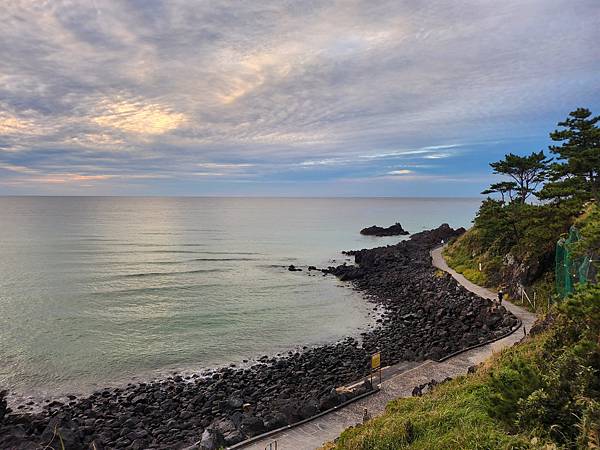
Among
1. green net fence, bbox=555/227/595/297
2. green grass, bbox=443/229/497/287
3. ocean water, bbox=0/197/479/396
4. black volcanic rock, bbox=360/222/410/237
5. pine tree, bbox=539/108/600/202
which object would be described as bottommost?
ocean water, bbox=0/197/479/396

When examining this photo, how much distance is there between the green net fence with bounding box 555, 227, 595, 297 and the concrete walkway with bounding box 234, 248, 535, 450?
345cm

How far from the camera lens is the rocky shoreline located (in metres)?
15.0

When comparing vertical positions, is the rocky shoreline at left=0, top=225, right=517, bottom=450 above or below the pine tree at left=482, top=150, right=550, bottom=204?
below

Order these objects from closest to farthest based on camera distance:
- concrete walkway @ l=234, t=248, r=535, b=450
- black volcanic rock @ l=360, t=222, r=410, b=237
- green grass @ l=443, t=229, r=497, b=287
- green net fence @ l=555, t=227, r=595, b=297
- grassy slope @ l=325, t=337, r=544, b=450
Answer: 1. grassy slope @ l=325, t=337, r=544, b=450
2. concrete walkway @ l=234, t=248, r=535, b=450
3. green net fence @ l=555, t=227, r=595, b=297
4. green grass @ l=443, t=229, r=497, b=287
5. black volcanic rock @ l=360, t=222, r=410, b=237

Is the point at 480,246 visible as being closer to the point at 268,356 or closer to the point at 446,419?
the point at 268,356

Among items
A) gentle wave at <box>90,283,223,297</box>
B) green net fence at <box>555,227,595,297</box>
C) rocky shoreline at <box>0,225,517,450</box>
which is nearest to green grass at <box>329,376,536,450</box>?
rocky shoreline at <box>0,225,517,450</box>

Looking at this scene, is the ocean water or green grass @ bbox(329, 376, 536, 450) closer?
green grass @ bbox(329, 376, 536, 450)

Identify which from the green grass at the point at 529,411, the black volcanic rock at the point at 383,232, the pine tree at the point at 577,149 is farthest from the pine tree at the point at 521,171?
the black volcanic rock at the point at 383,232

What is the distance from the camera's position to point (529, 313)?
1053 inches

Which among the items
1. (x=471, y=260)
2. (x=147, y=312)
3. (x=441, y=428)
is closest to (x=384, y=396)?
(x=441, y=428)

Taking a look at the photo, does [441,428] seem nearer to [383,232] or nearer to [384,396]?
[384,396]

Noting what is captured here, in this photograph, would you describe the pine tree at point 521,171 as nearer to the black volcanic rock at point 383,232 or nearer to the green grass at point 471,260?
the green grass at point 471,260

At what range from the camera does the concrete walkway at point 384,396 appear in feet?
42.3

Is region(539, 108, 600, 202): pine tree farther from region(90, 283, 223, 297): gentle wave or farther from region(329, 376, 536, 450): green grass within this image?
region(90, 283, 223, 297): gentle wave
